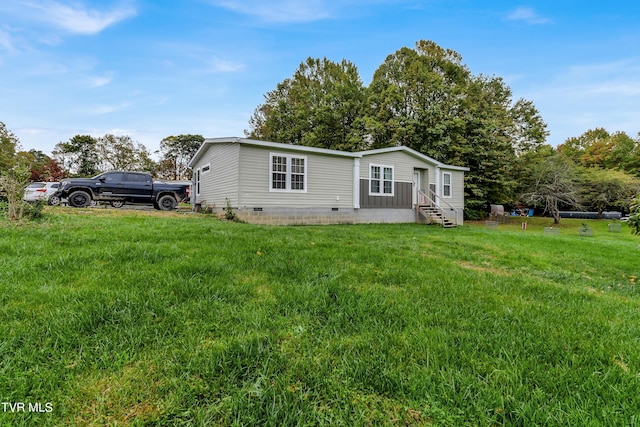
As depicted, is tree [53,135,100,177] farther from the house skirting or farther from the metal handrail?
the metal handrail

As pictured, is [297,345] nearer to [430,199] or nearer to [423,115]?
[430,199]

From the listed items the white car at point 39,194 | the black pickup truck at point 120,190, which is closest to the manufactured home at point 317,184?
the black pickup truck at point 120,190

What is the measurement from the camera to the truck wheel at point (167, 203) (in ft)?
44.8

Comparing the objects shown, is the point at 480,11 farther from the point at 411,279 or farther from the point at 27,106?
the point at 27,106

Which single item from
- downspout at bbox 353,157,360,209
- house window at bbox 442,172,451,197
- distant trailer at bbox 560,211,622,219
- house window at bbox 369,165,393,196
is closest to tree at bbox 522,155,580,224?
house window at bbox 442,172,451,197

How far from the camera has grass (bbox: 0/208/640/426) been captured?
4.75 feet

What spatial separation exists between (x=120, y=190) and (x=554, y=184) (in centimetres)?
2898

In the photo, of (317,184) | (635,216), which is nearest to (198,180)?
(317,184)

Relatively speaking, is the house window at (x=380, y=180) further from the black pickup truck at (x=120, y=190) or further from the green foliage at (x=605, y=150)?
the green foliage at (x=605, y=150)

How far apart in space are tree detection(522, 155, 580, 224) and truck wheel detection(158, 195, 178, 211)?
25.6 metres

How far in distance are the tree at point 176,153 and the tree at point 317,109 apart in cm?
1220

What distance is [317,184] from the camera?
1295 centimetres

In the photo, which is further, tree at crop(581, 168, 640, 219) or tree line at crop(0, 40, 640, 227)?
tree at crop(581, 168, 640, 219)

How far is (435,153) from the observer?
21297 millimetres
